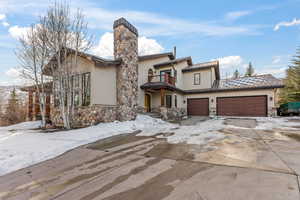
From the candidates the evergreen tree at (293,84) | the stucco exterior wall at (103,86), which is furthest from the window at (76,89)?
the evergreen tree at (293,84)

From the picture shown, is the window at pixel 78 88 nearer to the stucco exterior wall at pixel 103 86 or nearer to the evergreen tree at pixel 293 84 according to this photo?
the stucco exterior wall at pixel 103 86

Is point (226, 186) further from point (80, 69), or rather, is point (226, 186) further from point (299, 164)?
point (80, 69)

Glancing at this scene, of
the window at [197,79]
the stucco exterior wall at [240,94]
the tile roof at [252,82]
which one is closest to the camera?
the stucco exterior wall at [240,94]

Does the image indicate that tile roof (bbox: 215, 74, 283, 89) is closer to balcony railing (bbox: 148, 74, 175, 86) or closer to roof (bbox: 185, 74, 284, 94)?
roof (bbox: 185, 74, 284, 94)

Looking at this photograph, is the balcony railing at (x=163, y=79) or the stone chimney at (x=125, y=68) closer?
the stone chimney at (x=125, y=68)

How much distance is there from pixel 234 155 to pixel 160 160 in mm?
1936

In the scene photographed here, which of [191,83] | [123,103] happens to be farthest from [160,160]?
[191,83]

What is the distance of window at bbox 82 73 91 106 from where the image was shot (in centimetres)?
913

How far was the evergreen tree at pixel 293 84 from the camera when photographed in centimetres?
2009

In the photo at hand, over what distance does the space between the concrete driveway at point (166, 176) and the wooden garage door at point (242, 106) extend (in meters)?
11.0

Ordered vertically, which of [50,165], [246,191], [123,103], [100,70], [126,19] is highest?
[126,19]

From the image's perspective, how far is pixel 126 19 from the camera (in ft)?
34.3

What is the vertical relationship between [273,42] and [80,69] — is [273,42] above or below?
above

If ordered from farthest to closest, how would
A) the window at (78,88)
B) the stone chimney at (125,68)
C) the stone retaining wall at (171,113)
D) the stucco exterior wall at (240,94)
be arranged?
the stucco exterior wall at (240,94), the stone retaining wall at (171,113), the stone chimney at (125,68), the window at (78,88)
